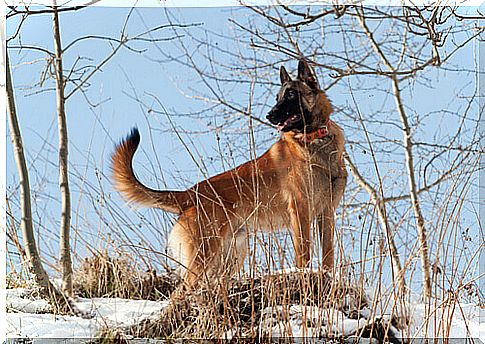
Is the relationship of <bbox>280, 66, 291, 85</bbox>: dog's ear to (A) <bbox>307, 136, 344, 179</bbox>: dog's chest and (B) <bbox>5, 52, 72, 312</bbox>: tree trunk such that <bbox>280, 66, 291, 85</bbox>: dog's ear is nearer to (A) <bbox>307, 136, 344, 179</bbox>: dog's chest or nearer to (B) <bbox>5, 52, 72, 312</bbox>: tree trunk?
(A) <bbox>307, 136, 344, 179</bbox>: dog's chest

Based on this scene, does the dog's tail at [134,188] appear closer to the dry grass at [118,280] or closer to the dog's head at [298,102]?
the dry grass at [118,280]

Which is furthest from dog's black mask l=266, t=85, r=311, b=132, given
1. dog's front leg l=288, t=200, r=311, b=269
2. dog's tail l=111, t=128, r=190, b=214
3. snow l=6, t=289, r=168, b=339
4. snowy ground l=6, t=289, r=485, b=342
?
snow l=6, t=289, r=168, b=339

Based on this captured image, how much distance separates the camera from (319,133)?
8.95 ft

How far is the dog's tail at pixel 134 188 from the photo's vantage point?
269cm

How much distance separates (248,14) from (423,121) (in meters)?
0.72

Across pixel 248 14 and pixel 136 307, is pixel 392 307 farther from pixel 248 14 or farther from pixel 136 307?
pixel 248 14

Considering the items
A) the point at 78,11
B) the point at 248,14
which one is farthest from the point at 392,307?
the point at 78,11

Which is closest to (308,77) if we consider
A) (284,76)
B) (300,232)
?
(284,76)

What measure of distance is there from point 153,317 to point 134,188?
44cm

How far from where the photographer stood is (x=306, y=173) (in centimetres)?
270

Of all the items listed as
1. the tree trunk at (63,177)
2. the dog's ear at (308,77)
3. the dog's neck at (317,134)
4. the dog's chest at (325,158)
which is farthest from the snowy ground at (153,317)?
the dog's ear at (308,77)

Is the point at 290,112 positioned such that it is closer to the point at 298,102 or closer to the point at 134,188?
the point at 298,102

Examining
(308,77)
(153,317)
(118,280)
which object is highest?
(308,77)

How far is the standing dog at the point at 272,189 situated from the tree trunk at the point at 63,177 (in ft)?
0.58
